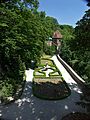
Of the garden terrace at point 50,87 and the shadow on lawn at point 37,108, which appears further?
the garden terrace at point 50,87

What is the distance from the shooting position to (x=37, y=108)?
1620 cm

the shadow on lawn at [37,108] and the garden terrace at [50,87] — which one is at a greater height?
the garden terrace at [50,87]

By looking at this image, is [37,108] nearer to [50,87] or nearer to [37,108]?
[37,108]

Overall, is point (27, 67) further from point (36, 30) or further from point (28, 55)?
point (36, 30)

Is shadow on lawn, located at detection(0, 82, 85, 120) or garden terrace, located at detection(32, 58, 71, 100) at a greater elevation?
garden terrace, located at detection(32, 58, 71, 100)

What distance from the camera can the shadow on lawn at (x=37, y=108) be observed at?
1471 cm

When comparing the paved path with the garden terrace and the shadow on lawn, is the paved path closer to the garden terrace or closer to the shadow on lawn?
the shadow on lawn

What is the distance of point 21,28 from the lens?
1800 cm

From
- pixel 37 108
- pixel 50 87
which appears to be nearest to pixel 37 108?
pixel 37 108

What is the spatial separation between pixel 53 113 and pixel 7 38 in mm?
6840

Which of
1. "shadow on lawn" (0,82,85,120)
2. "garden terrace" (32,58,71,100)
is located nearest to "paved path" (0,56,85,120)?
"shadow on lawn" (0,82,85,120)

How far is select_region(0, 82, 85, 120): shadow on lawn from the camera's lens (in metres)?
14.7

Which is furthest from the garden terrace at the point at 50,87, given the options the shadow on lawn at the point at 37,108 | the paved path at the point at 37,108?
the shadow on lawn at the point at 37,108

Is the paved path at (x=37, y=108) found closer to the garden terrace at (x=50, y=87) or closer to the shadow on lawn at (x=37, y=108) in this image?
the shadow on lawn at (x=37, y=108)
